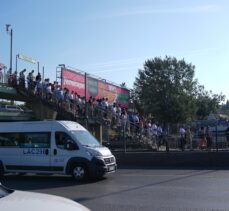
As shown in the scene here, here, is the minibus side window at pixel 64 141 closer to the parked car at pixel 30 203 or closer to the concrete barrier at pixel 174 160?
the concrete barrier at pixel 174 160

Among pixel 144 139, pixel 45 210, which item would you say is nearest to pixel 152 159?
pixel 144 139

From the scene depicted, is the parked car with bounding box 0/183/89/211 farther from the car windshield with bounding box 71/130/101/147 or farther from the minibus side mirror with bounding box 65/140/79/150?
the car windshield with bounding box 71/130/101/147

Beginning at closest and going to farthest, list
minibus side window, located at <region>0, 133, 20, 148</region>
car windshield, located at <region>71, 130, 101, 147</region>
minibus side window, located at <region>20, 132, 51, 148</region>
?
car windshield, located at <region>71, 130, 101, 147</region> → minibus side window, located at <region>20, 132, 51, 148</region> → minibus side window, located at <region>0, 133, 20, 148</region>

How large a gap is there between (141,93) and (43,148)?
2925 inches

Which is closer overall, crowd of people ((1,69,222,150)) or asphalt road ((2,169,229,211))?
asphalt road ((2,169,229,211))

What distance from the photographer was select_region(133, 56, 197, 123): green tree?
A: 8350 centimetres

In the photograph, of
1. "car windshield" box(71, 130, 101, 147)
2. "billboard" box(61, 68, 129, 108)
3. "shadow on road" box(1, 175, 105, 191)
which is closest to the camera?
"shadow on road" box(1, 175, 105, 191)

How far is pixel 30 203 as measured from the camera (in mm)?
5363

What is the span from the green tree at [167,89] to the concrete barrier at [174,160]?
57641 mm

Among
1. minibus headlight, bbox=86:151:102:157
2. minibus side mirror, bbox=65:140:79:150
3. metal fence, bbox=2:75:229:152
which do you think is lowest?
minibus headlight, bbox=86:151:102:157

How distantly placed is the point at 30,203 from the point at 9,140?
14126 millimetres

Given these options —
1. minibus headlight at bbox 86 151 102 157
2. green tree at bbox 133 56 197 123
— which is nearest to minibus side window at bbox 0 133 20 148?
minibus headlight at bbox 86 151 102 157

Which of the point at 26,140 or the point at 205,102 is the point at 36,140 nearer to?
the point at 26,140

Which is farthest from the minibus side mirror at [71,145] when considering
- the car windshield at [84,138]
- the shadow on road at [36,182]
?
the shadow on road at [36,182]
